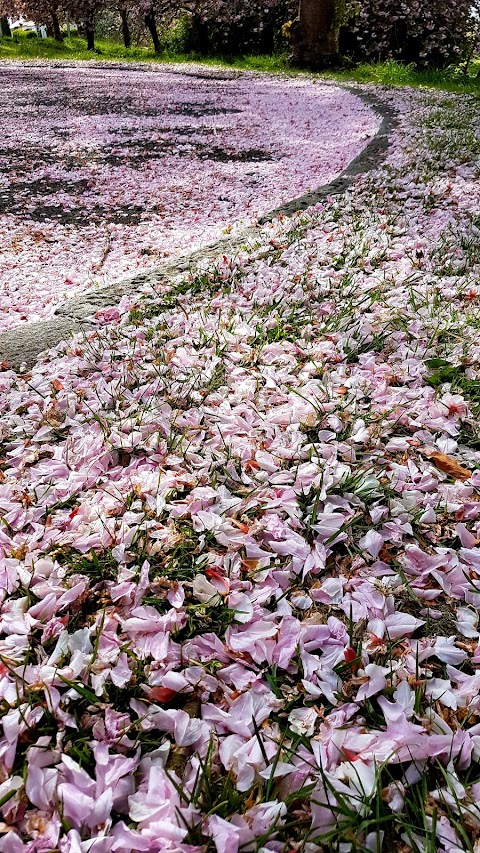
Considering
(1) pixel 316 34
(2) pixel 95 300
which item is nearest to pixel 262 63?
(1) pixel 316 34

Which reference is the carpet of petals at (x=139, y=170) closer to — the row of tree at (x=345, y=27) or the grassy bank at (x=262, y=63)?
the grassy bank at (x=262, y=63)

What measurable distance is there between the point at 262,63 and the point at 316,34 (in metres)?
3.60

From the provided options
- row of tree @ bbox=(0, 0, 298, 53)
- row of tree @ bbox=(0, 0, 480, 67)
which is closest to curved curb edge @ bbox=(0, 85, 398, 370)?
row of tree @ bbox=(0, 0, 480, 67)

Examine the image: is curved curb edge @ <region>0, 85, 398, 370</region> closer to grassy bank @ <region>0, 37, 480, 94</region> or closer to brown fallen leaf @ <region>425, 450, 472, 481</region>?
brown fallen leaf @ <region>425, 450, 472, 481</region>

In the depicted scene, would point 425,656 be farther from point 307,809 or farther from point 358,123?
point 358,123

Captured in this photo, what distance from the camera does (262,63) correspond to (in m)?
19.1

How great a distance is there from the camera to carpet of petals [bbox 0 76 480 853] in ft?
3.92

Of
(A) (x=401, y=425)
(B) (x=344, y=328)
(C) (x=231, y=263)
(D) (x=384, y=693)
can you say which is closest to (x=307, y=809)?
(D) (x=384, y=693)

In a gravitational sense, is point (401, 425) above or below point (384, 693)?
above

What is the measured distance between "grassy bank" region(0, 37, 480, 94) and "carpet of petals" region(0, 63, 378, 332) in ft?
6.52

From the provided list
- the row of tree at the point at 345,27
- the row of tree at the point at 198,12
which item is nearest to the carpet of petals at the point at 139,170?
the row of tree at the point at 345,27

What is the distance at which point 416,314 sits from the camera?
10.1 ft

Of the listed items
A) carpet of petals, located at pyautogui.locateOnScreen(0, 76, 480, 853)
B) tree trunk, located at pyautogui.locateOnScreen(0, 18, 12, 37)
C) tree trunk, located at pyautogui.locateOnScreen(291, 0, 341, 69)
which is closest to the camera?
carpet of petals, located at pyautogui.locateOnScreen(0, 76, 480, 853)

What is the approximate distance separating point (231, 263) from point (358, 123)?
683cm
